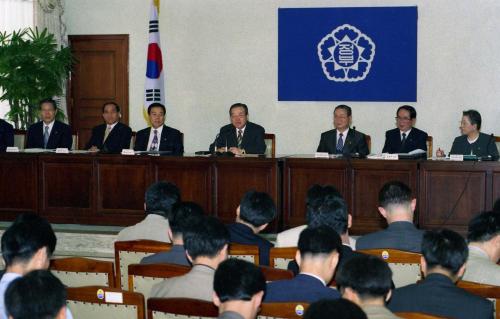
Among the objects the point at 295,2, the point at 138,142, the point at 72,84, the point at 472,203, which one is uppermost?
the point at 295,2

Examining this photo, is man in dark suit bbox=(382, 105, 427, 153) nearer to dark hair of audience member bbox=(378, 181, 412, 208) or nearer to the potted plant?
dark hair of audience member bbox=(378, 181, 412, 208)

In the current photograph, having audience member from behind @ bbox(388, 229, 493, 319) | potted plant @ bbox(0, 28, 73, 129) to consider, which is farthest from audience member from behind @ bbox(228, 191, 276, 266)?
potted plant @ bbox(0, 28, 73, 129)

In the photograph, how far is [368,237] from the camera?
12.8 feet

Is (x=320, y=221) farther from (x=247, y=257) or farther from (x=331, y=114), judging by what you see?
(x=331, y=114)

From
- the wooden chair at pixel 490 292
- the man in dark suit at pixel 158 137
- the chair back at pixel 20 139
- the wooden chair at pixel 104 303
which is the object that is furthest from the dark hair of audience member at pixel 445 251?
the chair back at pixel 20 139

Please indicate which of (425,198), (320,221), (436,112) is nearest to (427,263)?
(320,221)

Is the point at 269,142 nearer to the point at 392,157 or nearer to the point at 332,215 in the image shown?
the point at 392,157

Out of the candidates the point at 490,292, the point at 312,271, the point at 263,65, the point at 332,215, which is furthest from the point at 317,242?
the point at 263,65

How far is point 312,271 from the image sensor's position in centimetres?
291

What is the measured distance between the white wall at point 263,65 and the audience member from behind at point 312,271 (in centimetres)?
640

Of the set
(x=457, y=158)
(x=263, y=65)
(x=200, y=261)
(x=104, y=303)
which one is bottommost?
(x=104, y=303)

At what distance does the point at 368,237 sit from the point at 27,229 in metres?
1.72

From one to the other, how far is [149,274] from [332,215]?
969mm

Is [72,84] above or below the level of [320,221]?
Answer: above
